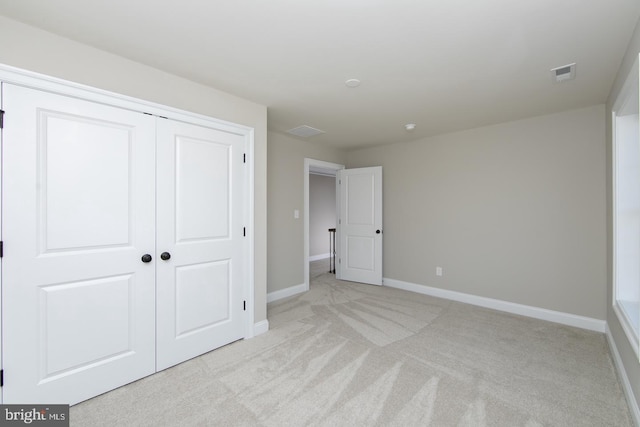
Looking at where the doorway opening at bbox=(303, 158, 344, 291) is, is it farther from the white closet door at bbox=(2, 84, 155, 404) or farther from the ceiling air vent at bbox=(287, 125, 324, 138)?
the white closet door at bbox=(2, 84, 155, 404)

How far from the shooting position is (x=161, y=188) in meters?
2.23

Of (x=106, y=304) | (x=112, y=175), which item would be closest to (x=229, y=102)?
(x=112, y=175)

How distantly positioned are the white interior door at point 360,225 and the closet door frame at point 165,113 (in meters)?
2.53

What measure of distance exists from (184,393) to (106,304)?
85cm

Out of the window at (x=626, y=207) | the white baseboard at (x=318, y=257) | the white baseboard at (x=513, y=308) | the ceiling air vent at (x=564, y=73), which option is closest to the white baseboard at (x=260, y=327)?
the white baseboard at (x=513, y=308)

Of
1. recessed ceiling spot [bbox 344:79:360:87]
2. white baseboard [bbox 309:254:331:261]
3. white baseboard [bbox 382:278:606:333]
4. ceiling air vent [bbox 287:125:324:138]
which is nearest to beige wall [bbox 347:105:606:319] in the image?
white baseboard [bbox 382:278:606:333]

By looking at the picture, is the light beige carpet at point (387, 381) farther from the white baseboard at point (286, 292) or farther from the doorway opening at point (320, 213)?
the doorway opening at point (320, 213)

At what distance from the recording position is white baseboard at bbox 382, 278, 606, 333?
3012 millimetres

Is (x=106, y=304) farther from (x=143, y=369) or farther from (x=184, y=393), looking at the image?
(x=184, y=393)

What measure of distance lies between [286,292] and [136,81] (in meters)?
3.17

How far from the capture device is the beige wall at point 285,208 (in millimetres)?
4070

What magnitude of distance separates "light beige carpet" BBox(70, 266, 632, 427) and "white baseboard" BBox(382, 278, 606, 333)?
0.43ft

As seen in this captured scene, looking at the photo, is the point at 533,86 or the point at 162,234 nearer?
the point at 162,234

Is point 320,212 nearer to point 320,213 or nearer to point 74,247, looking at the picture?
point 320,213
